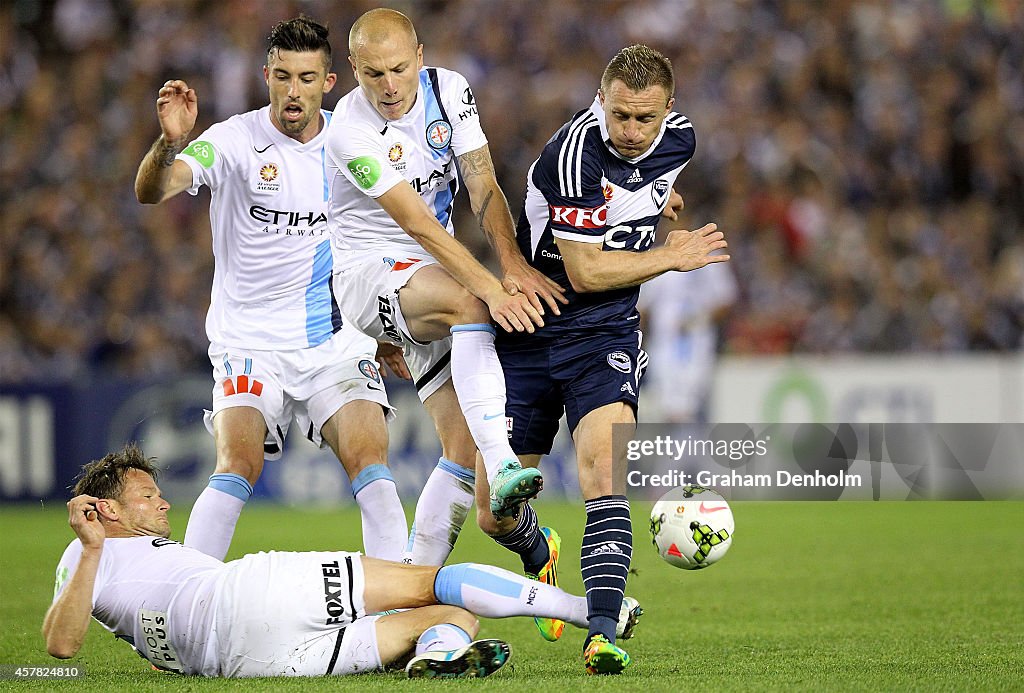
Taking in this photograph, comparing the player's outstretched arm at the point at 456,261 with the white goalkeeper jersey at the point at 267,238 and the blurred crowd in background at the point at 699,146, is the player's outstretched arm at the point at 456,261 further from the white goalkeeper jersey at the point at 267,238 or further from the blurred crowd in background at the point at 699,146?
the blurred crowd in background at the point at 699,146

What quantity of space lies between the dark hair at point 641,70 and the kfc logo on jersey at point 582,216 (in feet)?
1.70

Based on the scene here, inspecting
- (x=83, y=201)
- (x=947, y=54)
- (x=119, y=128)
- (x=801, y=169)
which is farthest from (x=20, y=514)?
(x=947, y=54)

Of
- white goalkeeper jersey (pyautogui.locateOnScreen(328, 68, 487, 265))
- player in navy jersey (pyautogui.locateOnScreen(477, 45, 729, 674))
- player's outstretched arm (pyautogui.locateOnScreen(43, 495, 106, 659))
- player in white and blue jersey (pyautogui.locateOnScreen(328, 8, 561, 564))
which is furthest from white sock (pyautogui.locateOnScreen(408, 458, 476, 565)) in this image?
player's outstretched arm (pyautogui.locateOnScreen(43, 495, 106, 659))

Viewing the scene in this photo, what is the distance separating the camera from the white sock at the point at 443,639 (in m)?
5.12

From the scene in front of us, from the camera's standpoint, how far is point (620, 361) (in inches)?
227

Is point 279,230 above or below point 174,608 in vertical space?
above

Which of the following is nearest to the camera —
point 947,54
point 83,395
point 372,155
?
point 372,155

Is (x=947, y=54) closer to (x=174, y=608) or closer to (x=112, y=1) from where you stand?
(x=112, y=1)

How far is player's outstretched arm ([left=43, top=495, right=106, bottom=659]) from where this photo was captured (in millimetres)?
5047

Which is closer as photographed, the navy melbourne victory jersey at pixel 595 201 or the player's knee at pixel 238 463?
the navy melbourne victory jersey at pixel 595 201

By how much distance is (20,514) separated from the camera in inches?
513

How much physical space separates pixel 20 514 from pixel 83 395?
4.17 feet

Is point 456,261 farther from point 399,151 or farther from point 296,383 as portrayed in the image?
point 296,383

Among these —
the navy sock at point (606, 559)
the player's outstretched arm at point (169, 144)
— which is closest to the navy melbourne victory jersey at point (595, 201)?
the navy sock at point (606, 559)
